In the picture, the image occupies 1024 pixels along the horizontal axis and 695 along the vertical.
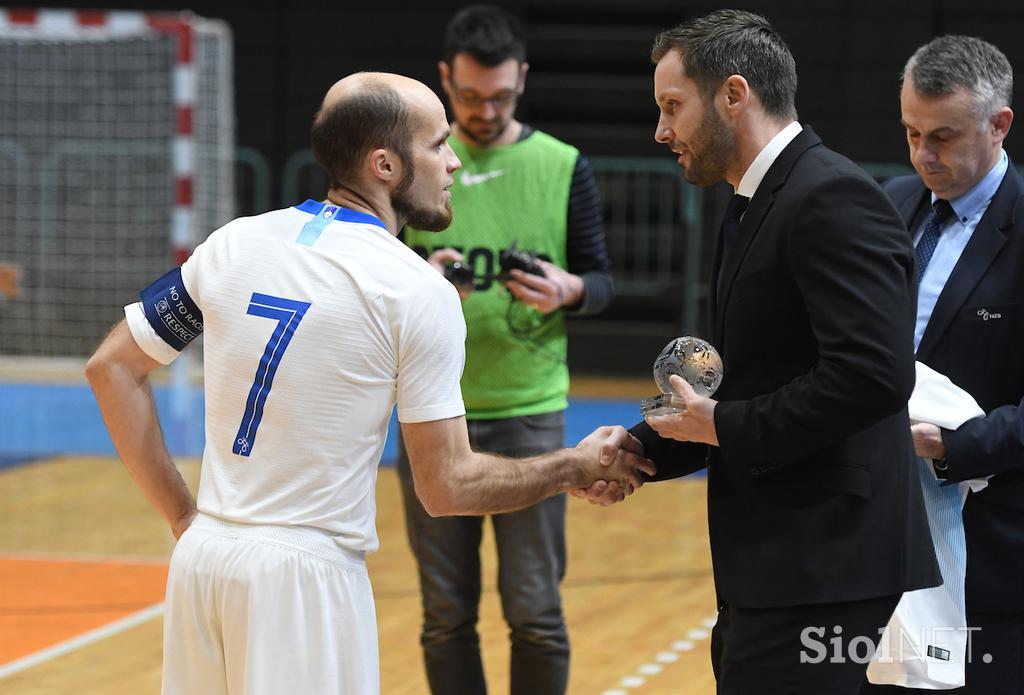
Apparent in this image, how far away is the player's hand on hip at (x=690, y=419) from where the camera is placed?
2148 millimetres

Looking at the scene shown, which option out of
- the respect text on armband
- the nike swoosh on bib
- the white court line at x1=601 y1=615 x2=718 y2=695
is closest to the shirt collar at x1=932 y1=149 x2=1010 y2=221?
the nike swoosh on bib

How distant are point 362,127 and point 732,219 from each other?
0.66 metres

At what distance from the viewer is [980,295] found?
2.66 metres

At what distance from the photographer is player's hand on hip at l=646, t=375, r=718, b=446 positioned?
215 cm

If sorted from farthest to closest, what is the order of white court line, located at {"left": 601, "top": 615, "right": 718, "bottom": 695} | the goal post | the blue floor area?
the goal post → the blue floor area → white court line, located at {"left": 601, "top": 615, "right": 718, "bottom": 695}

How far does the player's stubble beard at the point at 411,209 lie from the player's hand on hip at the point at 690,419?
534 mm

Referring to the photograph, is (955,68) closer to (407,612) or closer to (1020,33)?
(407,612)

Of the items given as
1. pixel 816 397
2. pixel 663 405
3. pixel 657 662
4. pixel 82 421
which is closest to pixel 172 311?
pixel 663 405

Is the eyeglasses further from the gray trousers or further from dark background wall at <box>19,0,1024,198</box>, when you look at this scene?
dark background wall at <box>19,0,1024,198</box>

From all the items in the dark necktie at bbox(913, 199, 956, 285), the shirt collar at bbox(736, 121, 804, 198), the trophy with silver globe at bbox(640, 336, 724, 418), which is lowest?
the trophy with silver globe at bbox(640, 336, 724, 418)

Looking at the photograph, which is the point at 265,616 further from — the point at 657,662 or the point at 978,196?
the point at 657,662

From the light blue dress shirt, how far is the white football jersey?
105 cm

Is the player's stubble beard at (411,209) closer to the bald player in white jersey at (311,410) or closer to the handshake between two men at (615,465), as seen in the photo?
the bald player in white jersey at (311,410)

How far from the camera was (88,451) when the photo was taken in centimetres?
825
